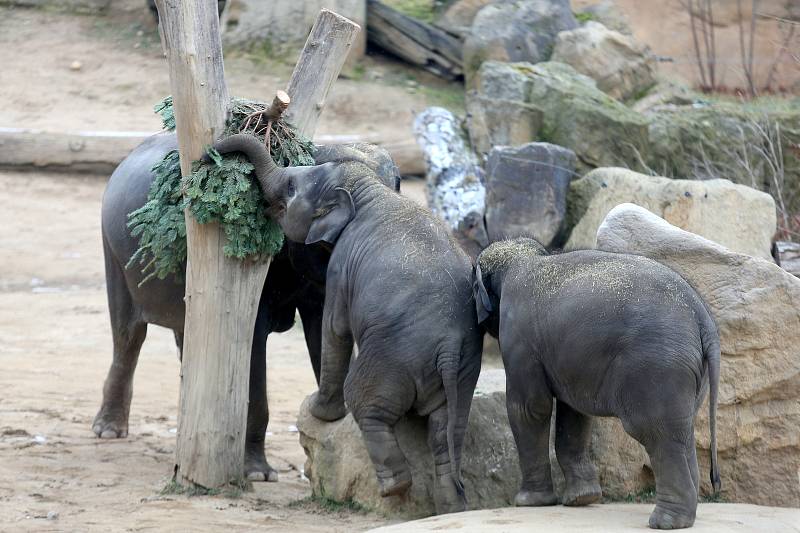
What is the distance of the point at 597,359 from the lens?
4.68 meters

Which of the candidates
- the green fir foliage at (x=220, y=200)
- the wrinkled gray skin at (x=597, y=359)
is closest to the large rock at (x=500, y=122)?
the green fir foliage at (x=220, y=200)

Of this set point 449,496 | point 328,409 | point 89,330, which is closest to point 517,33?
point 89,330

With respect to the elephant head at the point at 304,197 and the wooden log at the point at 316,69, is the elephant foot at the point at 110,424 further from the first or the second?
the wooden log at the point at 316,69

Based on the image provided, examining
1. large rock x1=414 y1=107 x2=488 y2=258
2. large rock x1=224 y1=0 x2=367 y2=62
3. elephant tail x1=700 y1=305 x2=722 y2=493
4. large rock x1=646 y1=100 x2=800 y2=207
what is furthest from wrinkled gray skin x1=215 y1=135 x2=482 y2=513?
large rock x1=224 y1=0 x2=367 y2=62

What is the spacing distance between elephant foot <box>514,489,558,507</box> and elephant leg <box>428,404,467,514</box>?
0.27 m

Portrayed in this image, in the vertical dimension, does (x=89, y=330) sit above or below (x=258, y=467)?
below

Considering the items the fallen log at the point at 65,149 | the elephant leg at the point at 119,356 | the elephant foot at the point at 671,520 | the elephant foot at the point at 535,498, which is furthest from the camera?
the fallen log at the point at 65,149

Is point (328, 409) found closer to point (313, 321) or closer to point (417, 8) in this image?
point (313, 321)

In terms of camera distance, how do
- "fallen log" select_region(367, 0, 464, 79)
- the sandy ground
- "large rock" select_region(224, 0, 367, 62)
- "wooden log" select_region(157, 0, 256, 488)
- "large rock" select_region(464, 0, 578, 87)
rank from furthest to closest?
1. "fallen log" select_region(367, 0, 464, 79)
2. "large rock" select_region(224, 0, 367, 62)
3. "large rock" select_region(464, 0, 578, 87)
4. "wooden log" select_region(157, 0, 256, 488)
5. the sandy ground

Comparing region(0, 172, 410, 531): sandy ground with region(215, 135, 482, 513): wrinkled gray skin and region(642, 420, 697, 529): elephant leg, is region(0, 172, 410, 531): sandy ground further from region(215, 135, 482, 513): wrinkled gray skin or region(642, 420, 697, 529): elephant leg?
region(642, 420, 697, 529): elephant leg

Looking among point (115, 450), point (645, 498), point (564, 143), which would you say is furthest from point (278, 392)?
point (645, 498)

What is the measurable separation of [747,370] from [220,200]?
102 inches

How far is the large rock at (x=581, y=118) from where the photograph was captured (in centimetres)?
1024

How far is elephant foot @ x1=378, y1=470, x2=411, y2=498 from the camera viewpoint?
528cm
